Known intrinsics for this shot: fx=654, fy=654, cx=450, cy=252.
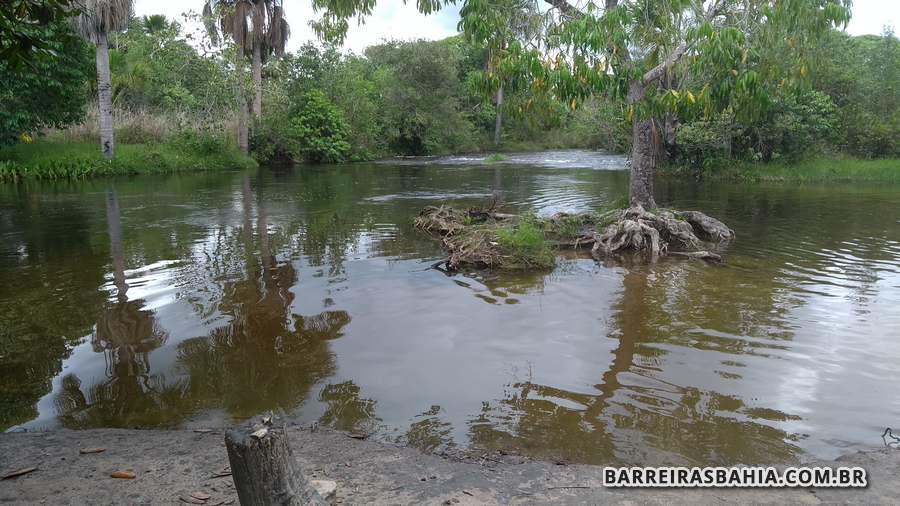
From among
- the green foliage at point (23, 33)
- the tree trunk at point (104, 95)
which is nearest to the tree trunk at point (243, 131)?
the tree trunk at point (104, 95)

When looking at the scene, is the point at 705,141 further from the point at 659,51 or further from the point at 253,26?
the point at 253,26

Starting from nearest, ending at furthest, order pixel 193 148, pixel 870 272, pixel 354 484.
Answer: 1. pixel 354 484
2. pixel 870 272
3. pixel 193 148

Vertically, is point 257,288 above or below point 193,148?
below

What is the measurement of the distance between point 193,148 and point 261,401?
94.7ft

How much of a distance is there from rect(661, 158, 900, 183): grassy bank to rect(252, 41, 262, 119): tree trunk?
71.5 feet

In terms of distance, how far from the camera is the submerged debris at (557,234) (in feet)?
32.0

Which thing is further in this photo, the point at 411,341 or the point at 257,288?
the point at 257,288

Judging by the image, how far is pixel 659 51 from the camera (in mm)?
12125

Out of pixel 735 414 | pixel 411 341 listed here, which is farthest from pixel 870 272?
pixel 411 341

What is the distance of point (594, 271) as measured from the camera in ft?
31.6

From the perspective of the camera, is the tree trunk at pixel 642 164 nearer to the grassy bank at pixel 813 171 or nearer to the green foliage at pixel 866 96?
the grassy bank at pixel 813 171

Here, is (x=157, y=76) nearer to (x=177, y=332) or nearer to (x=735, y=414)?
(x=177, y=332)

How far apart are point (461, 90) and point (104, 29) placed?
99.1 ft

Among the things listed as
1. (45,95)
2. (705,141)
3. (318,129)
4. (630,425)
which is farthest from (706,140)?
(45,95)
